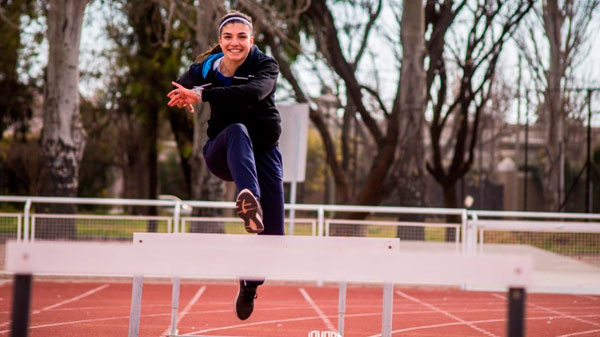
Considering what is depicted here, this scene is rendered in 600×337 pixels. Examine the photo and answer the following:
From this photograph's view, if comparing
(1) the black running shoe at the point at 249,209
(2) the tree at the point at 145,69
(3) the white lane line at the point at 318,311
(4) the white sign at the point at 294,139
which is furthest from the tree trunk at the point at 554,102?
(1) the black running shoe at the point at 249,209

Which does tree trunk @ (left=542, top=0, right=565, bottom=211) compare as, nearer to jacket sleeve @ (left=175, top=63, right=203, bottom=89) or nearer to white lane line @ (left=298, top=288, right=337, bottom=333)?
white lane line @ (left=298, top=288, right=337, bottom=333)

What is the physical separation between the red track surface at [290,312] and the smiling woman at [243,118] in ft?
8.65

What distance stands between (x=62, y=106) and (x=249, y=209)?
39.3 feet

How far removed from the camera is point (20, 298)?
2660 mm

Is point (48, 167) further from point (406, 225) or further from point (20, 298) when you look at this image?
point (20, 298)

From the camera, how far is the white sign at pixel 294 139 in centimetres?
1102

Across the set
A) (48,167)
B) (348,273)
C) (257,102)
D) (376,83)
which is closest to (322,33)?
(376,83)

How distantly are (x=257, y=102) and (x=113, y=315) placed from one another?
15.5 feet

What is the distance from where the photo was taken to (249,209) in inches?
152

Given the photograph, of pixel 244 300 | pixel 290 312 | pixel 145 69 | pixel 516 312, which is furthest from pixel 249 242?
Result: pixel 145 69

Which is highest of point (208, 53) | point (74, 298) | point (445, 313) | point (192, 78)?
point (208, 53)

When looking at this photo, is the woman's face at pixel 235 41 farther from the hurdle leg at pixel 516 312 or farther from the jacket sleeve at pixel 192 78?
the hurdle leg at pixel 516 312

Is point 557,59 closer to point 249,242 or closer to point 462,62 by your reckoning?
point 462,62

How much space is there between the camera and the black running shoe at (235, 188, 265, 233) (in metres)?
3.85
